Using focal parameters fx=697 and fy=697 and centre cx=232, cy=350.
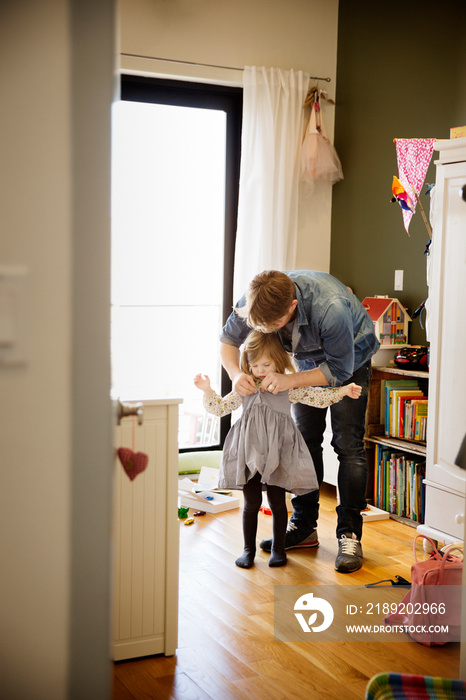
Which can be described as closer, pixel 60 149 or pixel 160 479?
pixel 60 149

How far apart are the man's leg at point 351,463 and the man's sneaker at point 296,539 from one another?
0.48 ft

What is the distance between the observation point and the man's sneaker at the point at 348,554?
2574 millimetres

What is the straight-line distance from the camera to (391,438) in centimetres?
337

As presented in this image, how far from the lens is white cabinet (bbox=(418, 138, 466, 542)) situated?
2627mm

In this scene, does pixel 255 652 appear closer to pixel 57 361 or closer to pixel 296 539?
pixel 296 539

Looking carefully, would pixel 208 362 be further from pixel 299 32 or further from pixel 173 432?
pixel 173 432

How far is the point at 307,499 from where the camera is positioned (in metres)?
2.80

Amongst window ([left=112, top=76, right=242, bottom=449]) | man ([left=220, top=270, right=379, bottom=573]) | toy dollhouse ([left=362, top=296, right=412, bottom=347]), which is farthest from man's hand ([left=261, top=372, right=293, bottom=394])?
window ([left=112, top=76, right=242, bottom=449])

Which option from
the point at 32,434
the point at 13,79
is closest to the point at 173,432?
the point at 32,434

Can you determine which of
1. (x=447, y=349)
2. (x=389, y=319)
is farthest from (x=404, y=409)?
(x=447, y=349)

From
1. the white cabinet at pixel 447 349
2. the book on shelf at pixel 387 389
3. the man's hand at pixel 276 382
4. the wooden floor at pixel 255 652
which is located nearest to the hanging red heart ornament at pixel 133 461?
the wooden floor at pixel 255 652

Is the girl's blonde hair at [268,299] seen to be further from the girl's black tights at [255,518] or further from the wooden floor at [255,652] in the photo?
the wooden floor at [255,652]

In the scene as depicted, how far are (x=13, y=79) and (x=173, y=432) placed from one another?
1.26 m

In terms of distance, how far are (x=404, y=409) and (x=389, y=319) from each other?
516 mm
